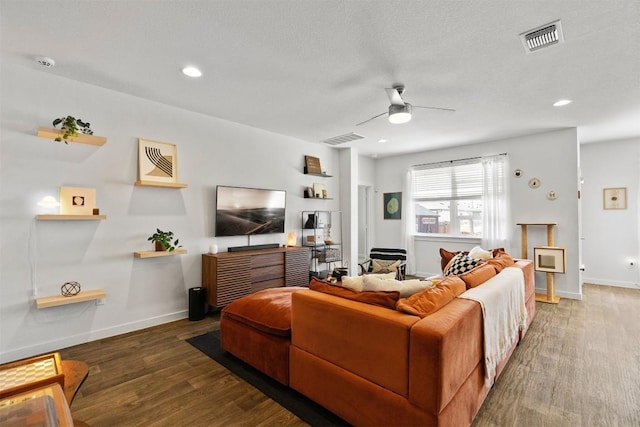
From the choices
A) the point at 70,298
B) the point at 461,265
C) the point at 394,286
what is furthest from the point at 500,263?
the point at 70,298

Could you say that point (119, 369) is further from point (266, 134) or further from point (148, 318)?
point (266, 134)

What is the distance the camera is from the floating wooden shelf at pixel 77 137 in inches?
111

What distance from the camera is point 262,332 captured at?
2492mm

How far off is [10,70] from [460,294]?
438cm

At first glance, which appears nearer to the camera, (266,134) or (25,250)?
(25,250)

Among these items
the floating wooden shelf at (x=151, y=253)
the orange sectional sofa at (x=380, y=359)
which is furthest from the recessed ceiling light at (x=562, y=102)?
the floating wooden shelf at (x=151, y=253)

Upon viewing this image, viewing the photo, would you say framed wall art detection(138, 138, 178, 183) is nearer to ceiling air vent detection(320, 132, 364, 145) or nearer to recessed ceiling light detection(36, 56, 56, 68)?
recessed ceiling light detection(36, 56, 56, 68)

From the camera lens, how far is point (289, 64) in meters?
2.74

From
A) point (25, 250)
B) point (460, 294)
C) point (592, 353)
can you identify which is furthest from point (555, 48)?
point (25, 250)

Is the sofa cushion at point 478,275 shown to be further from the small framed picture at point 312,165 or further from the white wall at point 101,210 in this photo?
the small framed picture at point 312,165

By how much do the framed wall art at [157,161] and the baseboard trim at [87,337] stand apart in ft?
5.54

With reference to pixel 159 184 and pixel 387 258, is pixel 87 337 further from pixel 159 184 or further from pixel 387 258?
pixel 387 258

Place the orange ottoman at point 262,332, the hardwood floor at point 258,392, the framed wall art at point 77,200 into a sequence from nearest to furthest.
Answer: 1. the hardwood floor at point 258,392
2. the orange ottoman at point 262,332
3. the framed wall art at point 77,200

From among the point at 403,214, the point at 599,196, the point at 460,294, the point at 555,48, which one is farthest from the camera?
the point at 403,214
